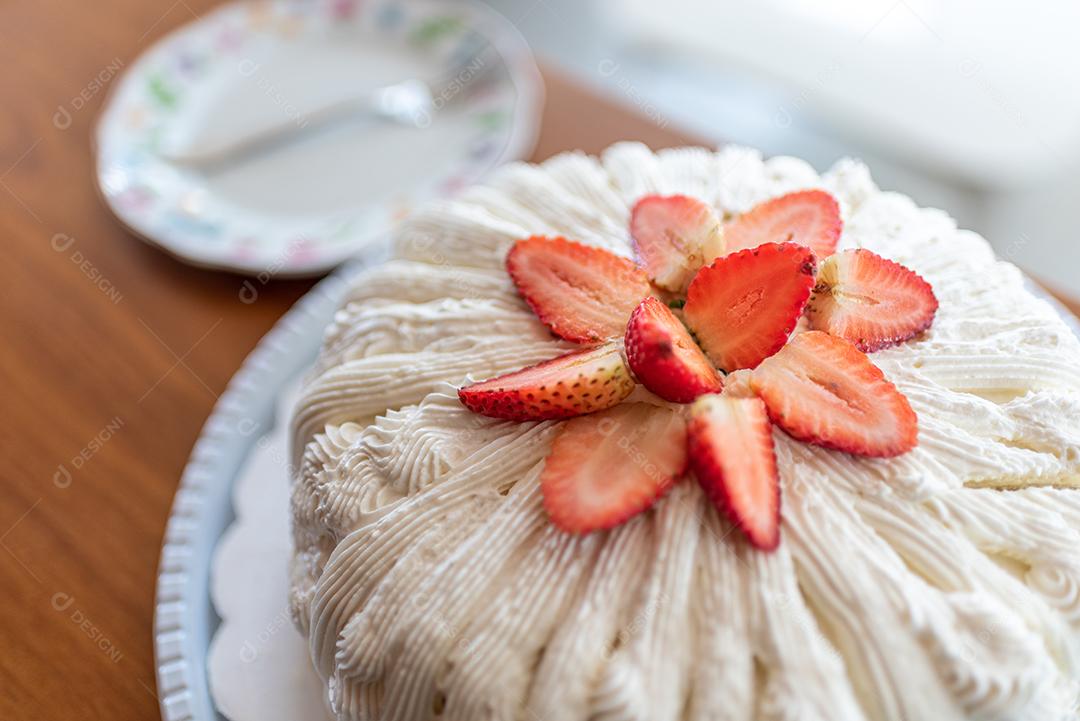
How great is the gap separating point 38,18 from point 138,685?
6.33 feet

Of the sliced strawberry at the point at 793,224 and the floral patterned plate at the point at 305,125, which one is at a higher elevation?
the floral patterned plate at the point at 305,125

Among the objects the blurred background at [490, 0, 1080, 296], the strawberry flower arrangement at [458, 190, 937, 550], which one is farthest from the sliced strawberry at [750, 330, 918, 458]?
A: the blurred background at [490, 0, 1080, 296]

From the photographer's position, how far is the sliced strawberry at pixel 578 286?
1.32 metres

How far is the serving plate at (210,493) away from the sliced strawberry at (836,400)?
673 mm

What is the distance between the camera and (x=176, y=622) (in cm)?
150

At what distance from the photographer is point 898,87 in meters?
3.14

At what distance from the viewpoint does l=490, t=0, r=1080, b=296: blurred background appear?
9.77ft

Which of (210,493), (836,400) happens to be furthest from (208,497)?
(836,400)

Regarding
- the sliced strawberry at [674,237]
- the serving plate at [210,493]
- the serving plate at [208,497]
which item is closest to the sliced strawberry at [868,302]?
the sliced strawberry at [674,237]

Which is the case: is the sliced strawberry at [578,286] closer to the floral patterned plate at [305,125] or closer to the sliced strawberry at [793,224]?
the sliced strawberry at [793,224]

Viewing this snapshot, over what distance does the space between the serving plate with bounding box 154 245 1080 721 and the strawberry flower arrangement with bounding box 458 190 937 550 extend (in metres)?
0.53

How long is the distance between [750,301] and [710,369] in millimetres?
99

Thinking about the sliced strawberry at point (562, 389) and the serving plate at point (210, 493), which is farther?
the serving plate at point (210, 493)

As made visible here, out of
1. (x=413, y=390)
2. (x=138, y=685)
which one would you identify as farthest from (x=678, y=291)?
(x=138, y=685)
